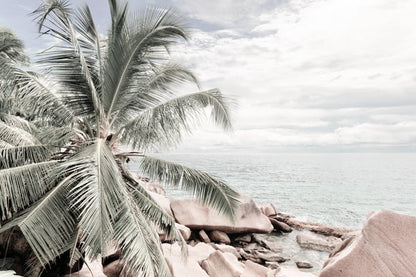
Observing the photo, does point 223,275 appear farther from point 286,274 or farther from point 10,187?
point 10,187

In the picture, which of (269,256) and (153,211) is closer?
(153,211)

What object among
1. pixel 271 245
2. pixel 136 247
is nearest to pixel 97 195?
pixel 136 247

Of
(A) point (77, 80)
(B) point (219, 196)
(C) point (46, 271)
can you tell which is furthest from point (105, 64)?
(C) point (46, 271)

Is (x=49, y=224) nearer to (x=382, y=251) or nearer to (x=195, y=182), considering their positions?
(x=195, y=182)

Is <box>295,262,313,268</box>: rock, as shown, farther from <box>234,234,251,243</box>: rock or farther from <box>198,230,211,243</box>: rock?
<box>198,230,211,243</box>: rock

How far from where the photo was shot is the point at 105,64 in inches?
191

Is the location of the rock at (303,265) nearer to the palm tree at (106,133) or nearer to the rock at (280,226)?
the rock at (280,226)

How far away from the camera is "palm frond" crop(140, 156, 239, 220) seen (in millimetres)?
5301

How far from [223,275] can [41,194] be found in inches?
171

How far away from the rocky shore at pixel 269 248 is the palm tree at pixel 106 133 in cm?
105

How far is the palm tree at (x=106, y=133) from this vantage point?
3656 millimetres

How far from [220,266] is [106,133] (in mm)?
4207

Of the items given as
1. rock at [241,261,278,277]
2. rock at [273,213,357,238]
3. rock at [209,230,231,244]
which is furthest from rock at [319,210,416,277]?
rock at [273,213,357,238]

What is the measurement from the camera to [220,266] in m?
5.95
